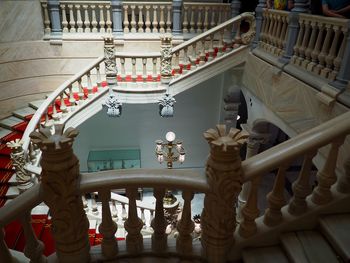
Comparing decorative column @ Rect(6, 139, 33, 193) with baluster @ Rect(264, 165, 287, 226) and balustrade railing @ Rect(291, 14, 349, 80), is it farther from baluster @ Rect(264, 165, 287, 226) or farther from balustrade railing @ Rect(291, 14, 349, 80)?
balustrade railing @ Rect(291, 14, 349, 80)

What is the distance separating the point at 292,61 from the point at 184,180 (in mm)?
3722

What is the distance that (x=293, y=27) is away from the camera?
474 centimetres

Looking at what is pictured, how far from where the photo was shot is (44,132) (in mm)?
1667

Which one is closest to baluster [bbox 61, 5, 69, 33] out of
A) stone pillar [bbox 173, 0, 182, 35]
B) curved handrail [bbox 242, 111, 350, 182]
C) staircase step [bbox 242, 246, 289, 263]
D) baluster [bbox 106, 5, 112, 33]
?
baluster [bbox 106, 5, 112, 33]

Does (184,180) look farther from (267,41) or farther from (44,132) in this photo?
(267,41)

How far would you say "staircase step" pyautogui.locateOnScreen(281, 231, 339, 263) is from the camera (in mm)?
1965

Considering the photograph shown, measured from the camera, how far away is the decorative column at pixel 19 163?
4.67 metres

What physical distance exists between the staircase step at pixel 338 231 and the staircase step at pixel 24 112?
6.55 metres

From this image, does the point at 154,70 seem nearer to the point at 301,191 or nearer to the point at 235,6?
the point at 235,6

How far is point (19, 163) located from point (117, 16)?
14.0ft

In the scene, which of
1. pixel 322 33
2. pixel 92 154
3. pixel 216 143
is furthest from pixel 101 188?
pixel 92 154

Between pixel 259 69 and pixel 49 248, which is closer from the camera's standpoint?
pixel 49 248

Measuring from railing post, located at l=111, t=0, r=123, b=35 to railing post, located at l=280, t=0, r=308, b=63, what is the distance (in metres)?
4.16

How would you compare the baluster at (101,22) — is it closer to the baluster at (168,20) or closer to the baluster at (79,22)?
the baluster at (79,22)
